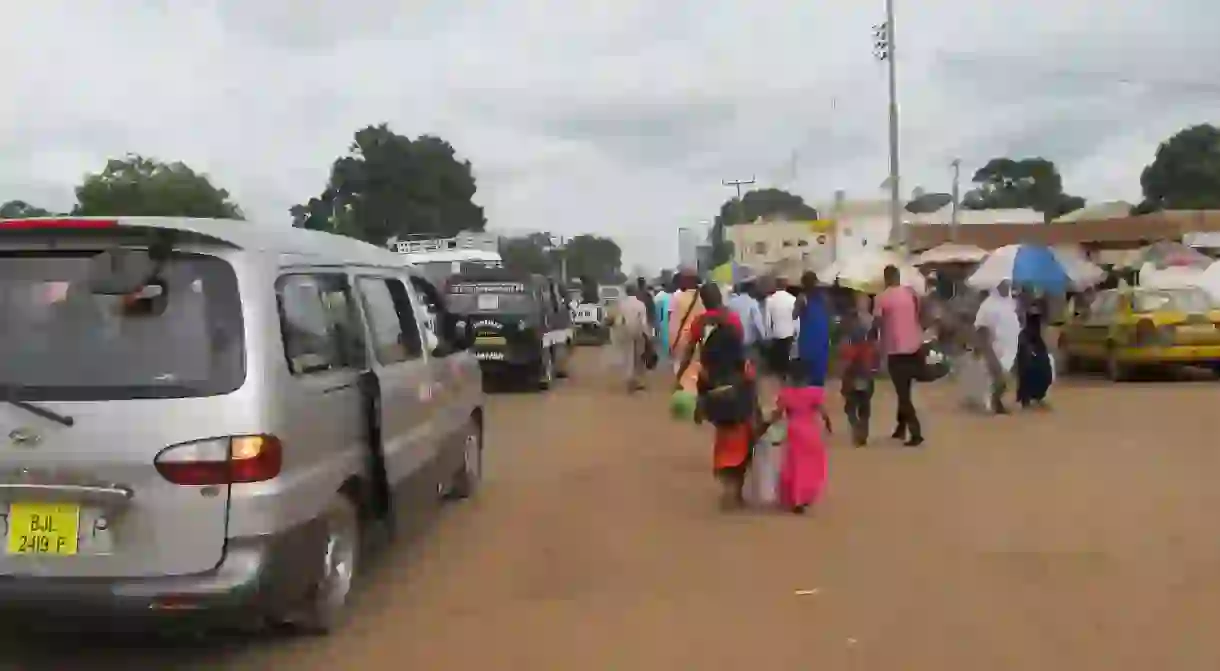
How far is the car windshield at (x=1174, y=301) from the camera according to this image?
19.2 m

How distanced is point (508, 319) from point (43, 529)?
1475 centimetres

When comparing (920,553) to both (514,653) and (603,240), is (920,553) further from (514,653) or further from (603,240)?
(603,240)

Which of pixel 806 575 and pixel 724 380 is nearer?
pixel 806 575

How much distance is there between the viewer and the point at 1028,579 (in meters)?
6.94

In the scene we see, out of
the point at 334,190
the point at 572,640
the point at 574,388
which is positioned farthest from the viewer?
the point at 334,190

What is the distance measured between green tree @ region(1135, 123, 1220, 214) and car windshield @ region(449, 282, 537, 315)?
244 ft

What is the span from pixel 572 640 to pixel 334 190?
92.0 m

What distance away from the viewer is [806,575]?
7.11 m

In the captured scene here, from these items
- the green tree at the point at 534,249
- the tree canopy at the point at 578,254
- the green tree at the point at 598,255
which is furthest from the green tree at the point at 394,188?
the green tree at the point at 598,255

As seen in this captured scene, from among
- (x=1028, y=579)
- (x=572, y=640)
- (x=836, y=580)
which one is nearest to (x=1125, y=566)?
(x=1028, y=579)

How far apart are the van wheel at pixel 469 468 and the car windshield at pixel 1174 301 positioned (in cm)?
1300

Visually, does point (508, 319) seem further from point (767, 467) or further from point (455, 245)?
point (455, 245)

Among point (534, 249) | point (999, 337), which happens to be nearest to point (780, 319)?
point (999, 337)

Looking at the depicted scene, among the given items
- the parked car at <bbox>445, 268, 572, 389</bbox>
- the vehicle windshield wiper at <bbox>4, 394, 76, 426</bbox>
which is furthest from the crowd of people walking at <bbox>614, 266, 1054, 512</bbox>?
the vehicle windshield wiper at <bbox>4, 394, 76, 426</bbox>
